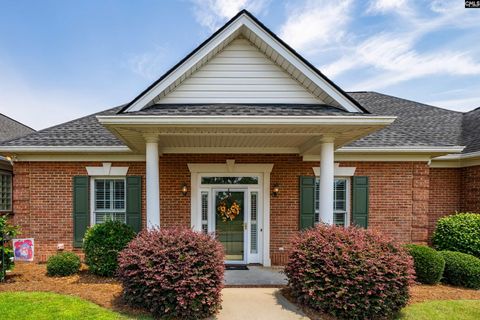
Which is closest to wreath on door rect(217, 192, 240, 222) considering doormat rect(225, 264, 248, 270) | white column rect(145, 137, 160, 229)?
doormat rect(225, 264, 248, 270)

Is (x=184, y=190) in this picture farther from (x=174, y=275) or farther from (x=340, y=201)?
(x=340, y=201)

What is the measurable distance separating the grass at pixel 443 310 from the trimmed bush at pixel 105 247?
6162mm

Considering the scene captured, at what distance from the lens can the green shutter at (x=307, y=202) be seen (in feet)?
28.8

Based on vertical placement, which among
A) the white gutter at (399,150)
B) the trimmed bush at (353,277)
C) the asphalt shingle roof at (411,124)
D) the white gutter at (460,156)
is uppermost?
the asphalt shingle roof at (411,124)

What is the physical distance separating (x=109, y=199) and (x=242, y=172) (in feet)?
14.0

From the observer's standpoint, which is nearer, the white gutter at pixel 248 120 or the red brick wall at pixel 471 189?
the white gutter at pixel 248 120

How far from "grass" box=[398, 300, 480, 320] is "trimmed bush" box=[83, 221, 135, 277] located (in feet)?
20.2

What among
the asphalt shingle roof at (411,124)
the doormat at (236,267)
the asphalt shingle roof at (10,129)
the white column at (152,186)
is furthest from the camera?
the asphalt shingle roof at (10,129)

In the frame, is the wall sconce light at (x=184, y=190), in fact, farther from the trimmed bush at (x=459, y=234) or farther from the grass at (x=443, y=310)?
the trimmed bush at (x=459, y=234)

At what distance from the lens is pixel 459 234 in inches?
320

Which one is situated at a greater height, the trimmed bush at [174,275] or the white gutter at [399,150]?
the white gutter at [399,150]

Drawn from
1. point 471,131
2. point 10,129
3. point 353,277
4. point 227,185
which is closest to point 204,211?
point 227,185

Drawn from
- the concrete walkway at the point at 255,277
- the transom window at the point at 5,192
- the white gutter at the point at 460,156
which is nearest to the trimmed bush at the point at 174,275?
the concrete walkway at the point at 255,277

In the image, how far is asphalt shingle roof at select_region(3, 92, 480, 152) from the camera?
20.5 ft
